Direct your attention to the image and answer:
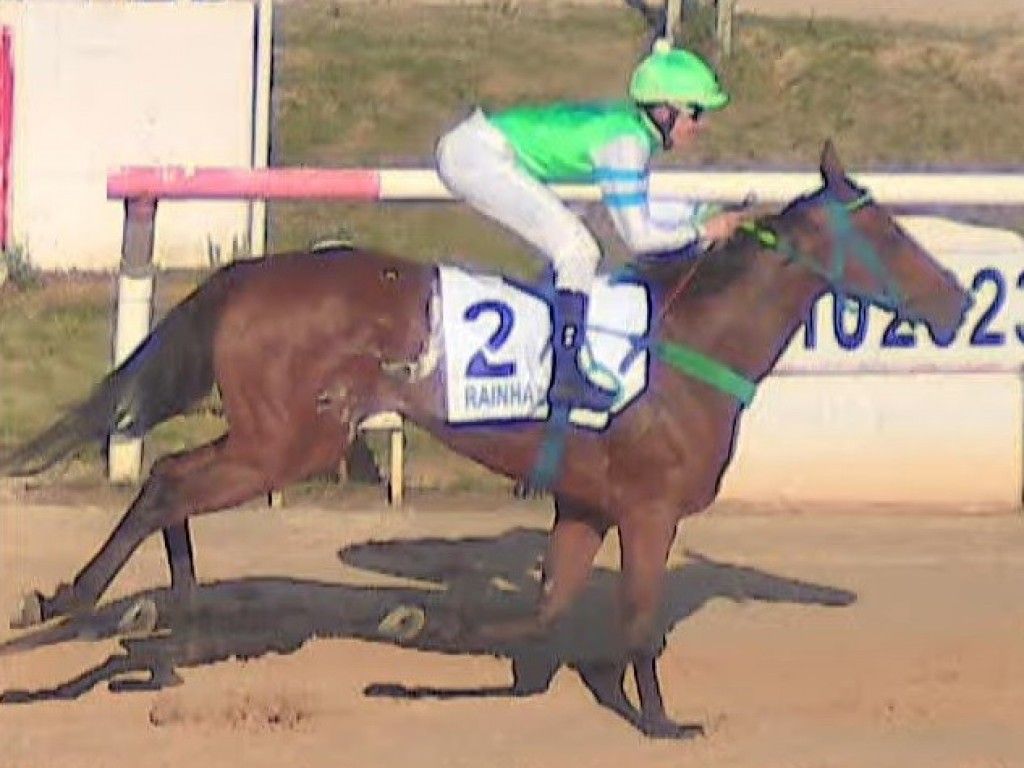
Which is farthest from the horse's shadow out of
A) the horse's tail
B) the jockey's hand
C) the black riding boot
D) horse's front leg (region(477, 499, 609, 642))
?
the jockey's hand

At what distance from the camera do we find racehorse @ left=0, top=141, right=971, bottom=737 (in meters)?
7.84

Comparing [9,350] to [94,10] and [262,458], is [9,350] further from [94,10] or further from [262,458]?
[262,458]

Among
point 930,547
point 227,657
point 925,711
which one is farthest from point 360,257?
point 930,547

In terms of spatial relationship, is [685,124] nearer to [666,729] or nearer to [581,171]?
[581,171]

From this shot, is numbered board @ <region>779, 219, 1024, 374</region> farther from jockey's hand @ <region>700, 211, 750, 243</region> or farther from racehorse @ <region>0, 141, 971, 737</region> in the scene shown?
jockey's hand @ <region>700, 211, 750, 243</region>

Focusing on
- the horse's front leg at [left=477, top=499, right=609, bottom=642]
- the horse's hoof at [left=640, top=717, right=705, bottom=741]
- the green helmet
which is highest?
the green helmet

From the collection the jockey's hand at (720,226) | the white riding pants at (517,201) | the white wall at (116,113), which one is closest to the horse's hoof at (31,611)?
the white riding pants at (517,201)

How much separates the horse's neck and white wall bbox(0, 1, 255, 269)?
29.6ft

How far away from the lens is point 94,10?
1720cm

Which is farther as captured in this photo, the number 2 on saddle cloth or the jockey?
the number 2 on saddle cloth

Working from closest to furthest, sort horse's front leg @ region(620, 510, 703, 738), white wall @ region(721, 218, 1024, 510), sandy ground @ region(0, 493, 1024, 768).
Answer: sandy ground @ region(0, 493, 1024, 768), horse's front leg @ region(620, 510, 703, 738), white wall @ region(721, 218, 1024, 510)

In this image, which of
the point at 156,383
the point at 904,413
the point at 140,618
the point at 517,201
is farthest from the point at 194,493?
the point at 904,413

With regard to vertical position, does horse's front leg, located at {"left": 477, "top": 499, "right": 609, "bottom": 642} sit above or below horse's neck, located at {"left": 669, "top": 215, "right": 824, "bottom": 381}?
below

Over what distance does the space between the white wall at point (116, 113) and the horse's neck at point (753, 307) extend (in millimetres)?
9023
